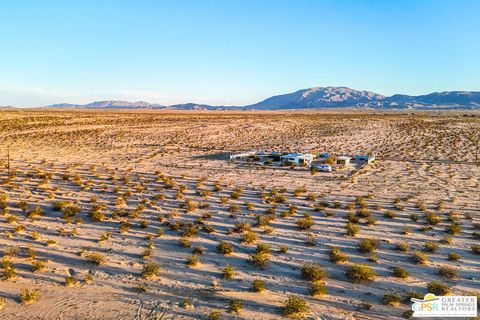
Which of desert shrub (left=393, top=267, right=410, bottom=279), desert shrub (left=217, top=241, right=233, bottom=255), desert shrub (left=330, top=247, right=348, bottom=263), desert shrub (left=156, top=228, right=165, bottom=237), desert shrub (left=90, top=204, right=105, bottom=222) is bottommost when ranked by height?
desert shrub (left=393, top=267, right=410, bottom=279)

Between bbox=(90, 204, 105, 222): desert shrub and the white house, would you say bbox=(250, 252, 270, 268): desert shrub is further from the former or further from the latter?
the white house

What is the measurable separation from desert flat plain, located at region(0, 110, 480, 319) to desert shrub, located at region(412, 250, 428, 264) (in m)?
0.03

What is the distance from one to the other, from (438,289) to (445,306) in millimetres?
582

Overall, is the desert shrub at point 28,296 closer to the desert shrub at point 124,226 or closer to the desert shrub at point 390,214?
the desert shrub at point 124,226

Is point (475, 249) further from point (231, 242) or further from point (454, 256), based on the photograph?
point (231, 242)

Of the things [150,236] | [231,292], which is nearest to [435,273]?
[231,292]

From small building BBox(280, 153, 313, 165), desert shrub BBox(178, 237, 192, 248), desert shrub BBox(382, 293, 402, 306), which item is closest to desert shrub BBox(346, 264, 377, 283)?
desert shrub BBox(382, 293, 402, 306)

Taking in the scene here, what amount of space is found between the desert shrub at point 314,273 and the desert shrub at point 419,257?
286 cm

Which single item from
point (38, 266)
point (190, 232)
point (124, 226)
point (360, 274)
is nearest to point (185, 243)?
point (190, 232)

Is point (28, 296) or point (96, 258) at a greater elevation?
point (96, 258)

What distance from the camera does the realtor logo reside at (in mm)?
7871

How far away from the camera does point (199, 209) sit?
50.1 feet

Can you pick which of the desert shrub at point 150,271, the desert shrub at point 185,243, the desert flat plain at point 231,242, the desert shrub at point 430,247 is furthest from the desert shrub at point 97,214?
the desert shrub at point 430,247

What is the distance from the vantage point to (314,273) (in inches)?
365
